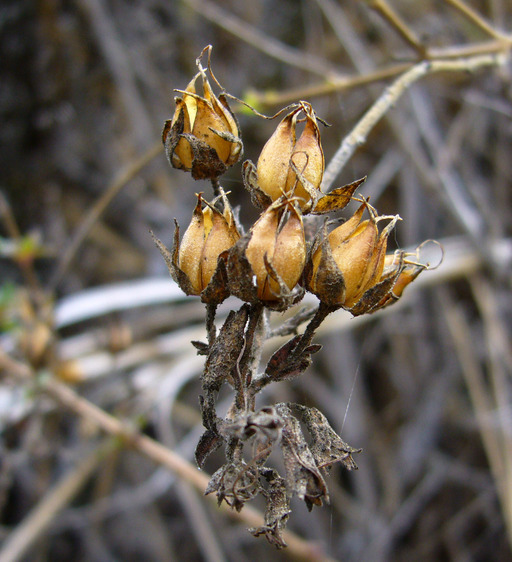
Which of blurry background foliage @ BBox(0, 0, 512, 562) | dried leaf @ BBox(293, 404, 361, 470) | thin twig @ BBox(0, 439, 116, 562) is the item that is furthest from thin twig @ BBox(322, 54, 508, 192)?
thin twig @ BBox(0, 439, 116, 562)

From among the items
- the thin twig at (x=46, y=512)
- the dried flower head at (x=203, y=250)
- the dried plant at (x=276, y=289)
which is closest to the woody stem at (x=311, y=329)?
the dried plant at (x=276, y=289)

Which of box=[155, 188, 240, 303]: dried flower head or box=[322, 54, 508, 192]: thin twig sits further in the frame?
box=[322, 54, 508, 192]: thin twig

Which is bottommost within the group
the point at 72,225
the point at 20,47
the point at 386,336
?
the point at 386,336

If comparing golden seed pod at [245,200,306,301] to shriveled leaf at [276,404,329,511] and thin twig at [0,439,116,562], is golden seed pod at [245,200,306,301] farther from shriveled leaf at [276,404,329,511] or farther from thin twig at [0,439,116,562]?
thin twig at [0,439,116,562]

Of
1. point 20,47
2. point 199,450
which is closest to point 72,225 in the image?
point 20,47

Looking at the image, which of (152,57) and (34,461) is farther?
(152,57)

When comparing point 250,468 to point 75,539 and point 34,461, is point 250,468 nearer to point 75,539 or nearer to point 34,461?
point 34,461

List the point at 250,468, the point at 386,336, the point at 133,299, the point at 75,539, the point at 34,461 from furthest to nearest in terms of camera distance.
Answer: the point at 386,336
the point at 75,539
the point at 34,461
the point at 133,299
the point at 250,468
